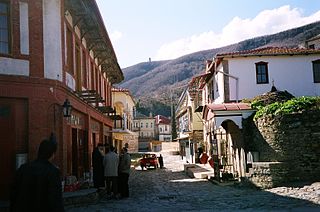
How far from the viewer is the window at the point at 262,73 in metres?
25.8

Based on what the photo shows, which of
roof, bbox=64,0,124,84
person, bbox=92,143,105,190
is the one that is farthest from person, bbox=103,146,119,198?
roof, bbox=64,0,124,84

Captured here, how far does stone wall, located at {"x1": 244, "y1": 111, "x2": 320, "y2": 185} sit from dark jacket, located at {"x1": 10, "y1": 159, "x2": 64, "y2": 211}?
12.2m

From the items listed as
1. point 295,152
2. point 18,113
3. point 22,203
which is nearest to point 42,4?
point 18,113

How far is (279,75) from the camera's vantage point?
25.9 meters

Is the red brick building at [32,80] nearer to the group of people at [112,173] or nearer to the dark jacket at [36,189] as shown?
the group of people at [112,173]

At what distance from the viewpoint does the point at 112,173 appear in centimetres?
1412

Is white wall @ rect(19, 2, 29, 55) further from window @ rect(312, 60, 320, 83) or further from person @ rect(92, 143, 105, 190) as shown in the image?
window @ rect(312, 60, 320, 83)

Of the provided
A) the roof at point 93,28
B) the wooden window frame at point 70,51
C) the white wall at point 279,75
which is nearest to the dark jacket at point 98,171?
the wooden window frame at point 70,51

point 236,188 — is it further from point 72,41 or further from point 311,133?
point 72,41

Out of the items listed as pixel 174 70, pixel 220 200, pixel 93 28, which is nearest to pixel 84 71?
pixel 93 28

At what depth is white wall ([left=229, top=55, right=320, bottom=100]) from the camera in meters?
25.5

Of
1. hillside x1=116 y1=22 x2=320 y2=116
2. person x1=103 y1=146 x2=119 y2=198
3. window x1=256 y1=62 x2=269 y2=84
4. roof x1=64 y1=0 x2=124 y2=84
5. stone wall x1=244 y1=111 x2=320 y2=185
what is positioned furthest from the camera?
hillside x1=116 y1=22 x2=320 y2=116

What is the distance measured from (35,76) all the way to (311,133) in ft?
34.6

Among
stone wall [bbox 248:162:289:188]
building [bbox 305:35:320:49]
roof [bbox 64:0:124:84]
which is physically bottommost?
stone wall [bbox 248:162:289:188]
